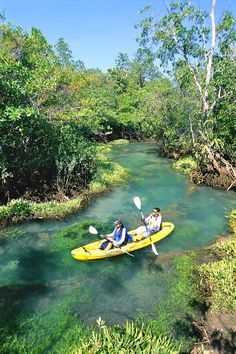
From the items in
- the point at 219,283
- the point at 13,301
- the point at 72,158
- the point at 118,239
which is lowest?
the point at 13,301

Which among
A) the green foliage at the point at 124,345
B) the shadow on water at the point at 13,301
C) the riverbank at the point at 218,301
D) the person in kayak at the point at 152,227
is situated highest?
the green foliage at the point at 124,345

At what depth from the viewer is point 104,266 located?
34.8 feet

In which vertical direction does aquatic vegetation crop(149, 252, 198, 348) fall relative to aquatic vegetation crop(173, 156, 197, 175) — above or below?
below

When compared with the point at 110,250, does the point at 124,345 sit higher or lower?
higher

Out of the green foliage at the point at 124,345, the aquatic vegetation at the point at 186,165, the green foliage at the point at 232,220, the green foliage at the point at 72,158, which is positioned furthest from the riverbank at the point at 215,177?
the green foliage at the point at 124,345

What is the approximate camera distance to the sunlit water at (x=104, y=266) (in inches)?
341

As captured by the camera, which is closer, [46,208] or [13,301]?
[13,301]

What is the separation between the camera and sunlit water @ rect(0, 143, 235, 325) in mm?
8672

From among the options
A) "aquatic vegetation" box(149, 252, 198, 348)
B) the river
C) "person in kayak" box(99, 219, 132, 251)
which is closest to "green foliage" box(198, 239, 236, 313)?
"aquatic vegetation" box(149, 252, 198, 348)

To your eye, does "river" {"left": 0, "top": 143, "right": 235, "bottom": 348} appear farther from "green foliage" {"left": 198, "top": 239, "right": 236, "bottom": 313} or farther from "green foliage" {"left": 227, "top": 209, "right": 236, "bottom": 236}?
"green foliage" {"left": 198, "top": 239, "right": 236, "bottom": 313}

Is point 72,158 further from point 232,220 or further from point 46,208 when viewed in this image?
point 232,220

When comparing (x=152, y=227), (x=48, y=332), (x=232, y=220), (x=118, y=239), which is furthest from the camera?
(x=232, y=220)

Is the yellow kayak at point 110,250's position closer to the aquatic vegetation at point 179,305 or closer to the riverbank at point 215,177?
the aquatic vegetation at point 179,305

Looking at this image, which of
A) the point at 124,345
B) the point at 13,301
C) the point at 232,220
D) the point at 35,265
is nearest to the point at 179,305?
the point at 124,345
